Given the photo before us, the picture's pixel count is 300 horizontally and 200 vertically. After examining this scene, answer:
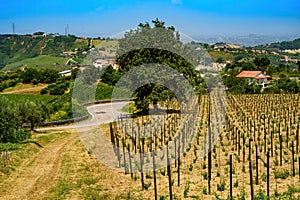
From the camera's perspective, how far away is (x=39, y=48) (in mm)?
142000

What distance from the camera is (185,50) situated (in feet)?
89.1

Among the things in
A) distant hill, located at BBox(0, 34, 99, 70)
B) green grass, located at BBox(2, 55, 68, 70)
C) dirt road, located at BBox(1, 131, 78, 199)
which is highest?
distant hill, located at BBox(0, 34, 99, 70)

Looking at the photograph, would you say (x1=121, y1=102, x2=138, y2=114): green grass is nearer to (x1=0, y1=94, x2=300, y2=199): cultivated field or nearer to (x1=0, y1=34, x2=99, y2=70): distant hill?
(x1=0, y1=94, x2=300, y2=199): cultivated field

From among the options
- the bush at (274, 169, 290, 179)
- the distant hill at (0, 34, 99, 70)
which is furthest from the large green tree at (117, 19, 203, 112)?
the distant hill at (0, 34, 99, 70)

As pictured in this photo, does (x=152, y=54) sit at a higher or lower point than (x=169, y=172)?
higher

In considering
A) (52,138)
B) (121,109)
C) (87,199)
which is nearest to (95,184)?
(87,199)

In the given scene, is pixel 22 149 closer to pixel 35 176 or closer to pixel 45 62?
pixel 35 176

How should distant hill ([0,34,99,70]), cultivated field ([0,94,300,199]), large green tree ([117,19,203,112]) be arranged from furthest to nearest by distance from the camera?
distant hill ([0,34,99,70]) → large green tree ([117,19,203,112]) → cultivated field ([0,94,300,199])

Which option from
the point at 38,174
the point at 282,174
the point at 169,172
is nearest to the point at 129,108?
the point at 38,174

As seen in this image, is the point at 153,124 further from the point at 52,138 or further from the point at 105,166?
the point at 105,166

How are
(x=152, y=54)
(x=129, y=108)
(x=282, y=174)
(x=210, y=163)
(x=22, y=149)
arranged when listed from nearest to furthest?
(x=210, y=163) → (x=282, y=174) → (x=22, y=149) → (x=152, y=54) → (x=129, y=108)

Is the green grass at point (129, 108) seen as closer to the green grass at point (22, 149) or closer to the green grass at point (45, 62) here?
the green grass at point (22, 149)

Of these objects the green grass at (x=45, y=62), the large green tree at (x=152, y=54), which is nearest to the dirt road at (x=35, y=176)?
the large green tree at (x=152, y=54)

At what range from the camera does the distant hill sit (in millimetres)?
129375
